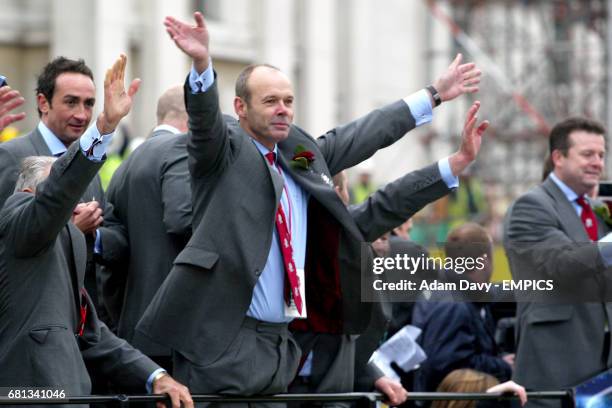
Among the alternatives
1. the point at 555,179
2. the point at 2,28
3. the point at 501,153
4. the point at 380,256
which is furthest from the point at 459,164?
the point at 501,153

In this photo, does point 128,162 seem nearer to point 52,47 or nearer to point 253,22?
point 52,47

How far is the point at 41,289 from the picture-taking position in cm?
554

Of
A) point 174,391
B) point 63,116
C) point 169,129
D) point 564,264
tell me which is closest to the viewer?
point 174,391

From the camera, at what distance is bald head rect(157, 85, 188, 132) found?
771 cm

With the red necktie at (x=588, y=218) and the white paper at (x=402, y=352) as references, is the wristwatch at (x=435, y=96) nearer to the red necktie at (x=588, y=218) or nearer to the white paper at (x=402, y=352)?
the red necktie at (x=588, y=218)

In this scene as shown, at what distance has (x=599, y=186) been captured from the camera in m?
8.26

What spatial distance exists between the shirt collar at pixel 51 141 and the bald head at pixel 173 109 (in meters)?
0.86

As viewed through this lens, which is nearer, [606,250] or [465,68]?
[465,68]

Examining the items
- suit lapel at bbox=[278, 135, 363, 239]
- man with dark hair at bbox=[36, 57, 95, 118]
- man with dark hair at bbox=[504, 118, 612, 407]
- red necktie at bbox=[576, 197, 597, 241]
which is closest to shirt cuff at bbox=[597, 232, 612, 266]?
man with dark hair at bbox=[504, 118, 612, 407]

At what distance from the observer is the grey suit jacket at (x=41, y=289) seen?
546 cm

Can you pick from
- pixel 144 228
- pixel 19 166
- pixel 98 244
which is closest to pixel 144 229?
pixel 144 228

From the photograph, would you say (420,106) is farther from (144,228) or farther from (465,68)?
(144,228)

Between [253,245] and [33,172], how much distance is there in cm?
91

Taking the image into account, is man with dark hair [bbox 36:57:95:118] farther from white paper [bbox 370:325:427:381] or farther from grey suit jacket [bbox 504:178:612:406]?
grey suit jacket [bbox 504:178:612:406]
